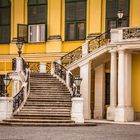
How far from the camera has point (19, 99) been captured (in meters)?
29.3

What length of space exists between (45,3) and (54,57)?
3764 millimetres

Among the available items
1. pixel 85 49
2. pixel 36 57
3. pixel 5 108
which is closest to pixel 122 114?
pixel 85 49

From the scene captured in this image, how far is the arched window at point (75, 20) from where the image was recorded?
117 ft

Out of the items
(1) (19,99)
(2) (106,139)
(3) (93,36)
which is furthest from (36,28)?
(2) (106,139)

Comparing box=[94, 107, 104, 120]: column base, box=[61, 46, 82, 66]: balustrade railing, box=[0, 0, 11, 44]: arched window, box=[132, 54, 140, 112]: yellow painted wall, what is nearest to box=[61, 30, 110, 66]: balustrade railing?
box=[61, 46, 82, 66]: balustrade railing

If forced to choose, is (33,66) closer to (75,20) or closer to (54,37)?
(54,37)

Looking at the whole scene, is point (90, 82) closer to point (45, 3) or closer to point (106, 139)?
point (45, 3)

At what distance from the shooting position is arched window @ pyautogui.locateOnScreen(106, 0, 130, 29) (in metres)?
33.8

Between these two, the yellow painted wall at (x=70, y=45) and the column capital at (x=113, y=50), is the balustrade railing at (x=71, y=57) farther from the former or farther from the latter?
the column capital at (x=113, y=50)

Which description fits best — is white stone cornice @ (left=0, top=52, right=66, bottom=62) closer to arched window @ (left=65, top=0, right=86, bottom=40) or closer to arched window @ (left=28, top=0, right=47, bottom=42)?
arched window @ (left=28, top=0, right=47, bottom=42)

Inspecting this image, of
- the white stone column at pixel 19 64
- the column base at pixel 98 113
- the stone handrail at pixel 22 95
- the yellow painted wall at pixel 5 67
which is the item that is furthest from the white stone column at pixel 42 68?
the column base at pixel 98 113

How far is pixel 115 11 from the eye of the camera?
34.2 metres

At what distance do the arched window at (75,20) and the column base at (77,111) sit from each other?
8250mm

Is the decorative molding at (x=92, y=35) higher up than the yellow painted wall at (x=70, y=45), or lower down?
higher up
